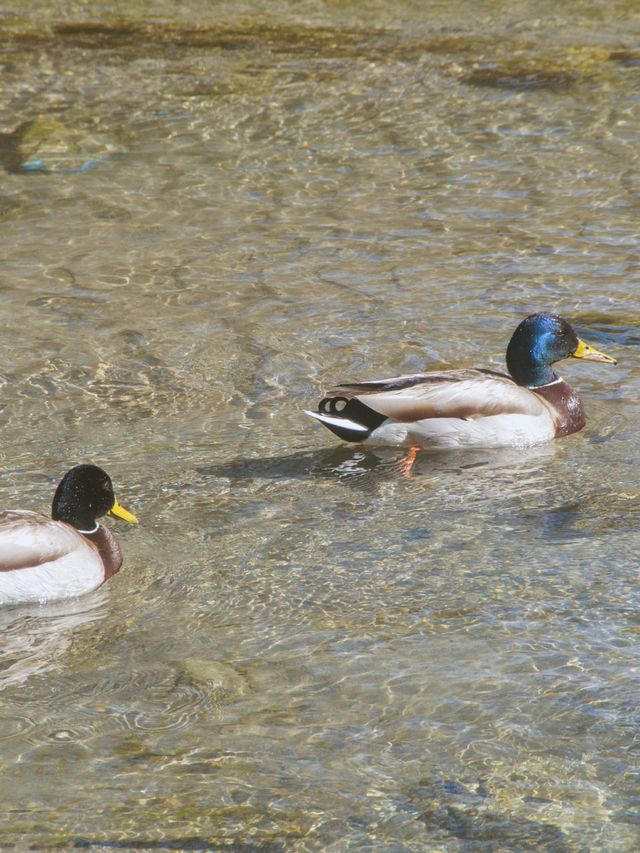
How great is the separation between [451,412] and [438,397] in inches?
4.0

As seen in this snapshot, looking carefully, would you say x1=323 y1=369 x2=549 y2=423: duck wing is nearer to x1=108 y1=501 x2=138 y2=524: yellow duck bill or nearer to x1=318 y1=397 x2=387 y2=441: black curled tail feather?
x1=318 y1=397 x2=387 y2=441: black curled tail feather

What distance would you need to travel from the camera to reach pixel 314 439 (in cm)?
791

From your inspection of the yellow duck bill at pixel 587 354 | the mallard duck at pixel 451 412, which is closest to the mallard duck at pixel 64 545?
the mallard duck at pixel 451 412

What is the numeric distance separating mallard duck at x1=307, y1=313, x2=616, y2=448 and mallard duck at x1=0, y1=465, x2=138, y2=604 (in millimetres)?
1542

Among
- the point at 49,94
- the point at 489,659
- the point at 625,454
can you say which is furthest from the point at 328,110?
the point at 489,659

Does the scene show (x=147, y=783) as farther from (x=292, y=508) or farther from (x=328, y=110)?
(x=328, y=110)

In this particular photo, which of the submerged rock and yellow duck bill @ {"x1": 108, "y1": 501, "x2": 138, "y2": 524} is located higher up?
yellow duck bill @ {"x1": 108, "y1": 501, "x2": 138, "y2": 524}

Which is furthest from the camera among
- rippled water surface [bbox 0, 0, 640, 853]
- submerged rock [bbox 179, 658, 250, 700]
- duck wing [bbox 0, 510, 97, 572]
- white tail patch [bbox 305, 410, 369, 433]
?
white tail patch [bbox 305, 410, 369, 433]

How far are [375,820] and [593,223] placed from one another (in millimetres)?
7154

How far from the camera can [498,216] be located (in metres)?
11.1

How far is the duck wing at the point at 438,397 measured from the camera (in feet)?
25.0

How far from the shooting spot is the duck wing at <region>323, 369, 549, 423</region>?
7.62 m

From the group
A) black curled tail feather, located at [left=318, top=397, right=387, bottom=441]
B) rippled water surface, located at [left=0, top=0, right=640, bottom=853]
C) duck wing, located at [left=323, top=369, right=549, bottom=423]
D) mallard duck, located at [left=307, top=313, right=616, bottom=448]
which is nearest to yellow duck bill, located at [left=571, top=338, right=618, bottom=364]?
rippled water surface, located at [left=0, top=0, right=640, bottom=853]

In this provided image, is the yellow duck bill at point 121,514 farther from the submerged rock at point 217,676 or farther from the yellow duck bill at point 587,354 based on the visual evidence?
the yellow duck bill at point 587,354
